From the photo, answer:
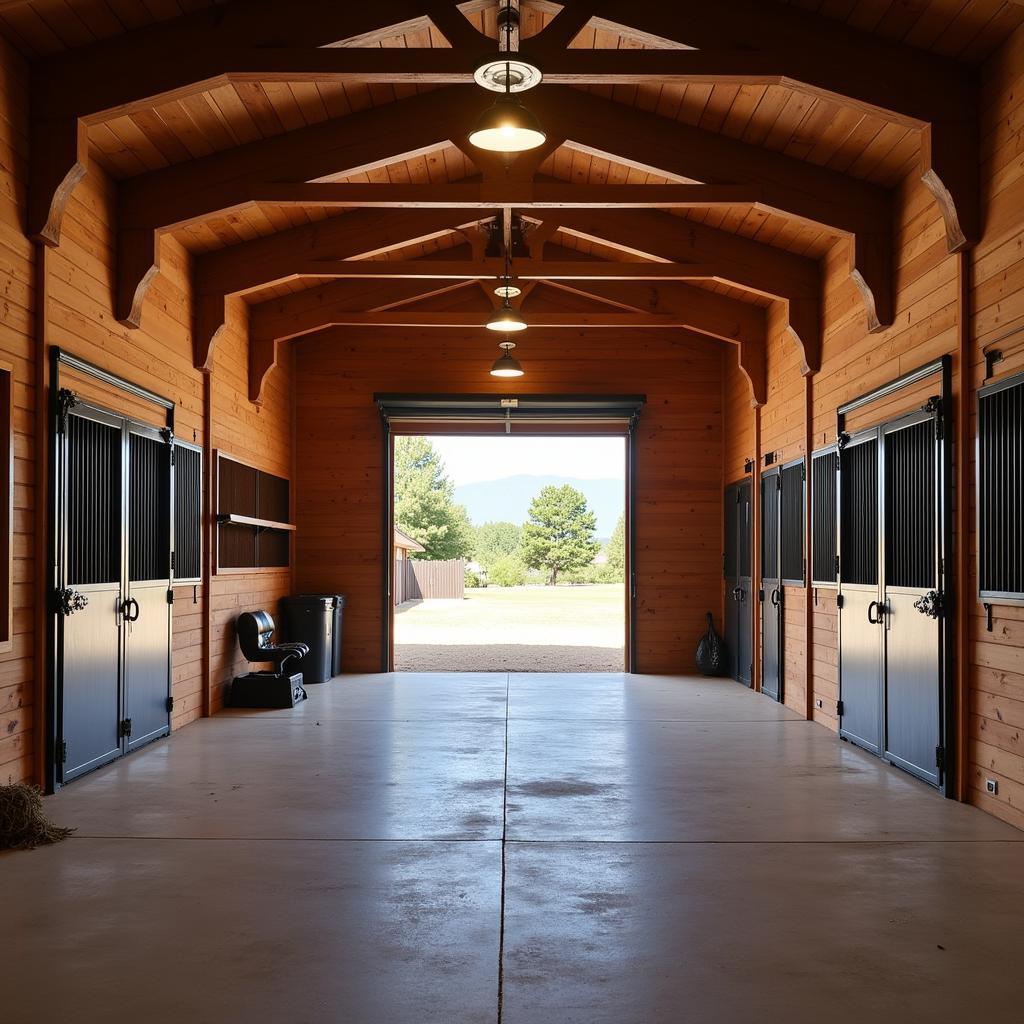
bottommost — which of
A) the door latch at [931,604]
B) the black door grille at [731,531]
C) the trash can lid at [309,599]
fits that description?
the trash can lid at [309,599]

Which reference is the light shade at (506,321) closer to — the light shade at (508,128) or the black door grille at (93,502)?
the black door grille at (93,502)

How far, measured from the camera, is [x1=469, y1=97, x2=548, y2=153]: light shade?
4203 mm

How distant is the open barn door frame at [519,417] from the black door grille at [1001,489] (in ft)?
18.9

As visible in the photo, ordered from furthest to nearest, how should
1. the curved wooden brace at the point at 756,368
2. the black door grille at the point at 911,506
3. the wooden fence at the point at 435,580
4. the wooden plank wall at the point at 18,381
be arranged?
1. the wooden fence at the point at 435,580
2. the curved wooden brace at the point at 756,368
3. the black door grille at the point at 911,506
4. the wooden plank wall at the point at 18,381

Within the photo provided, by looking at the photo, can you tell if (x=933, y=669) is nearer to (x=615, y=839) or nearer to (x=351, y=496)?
(x=615, y=839)

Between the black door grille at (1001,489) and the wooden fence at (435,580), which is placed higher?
the black door grille at (1001,489)

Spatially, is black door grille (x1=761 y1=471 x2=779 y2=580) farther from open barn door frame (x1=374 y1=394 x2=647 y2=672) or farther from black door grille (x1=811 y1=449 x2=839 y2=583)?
open barn door frame (x1=374 y1=394 x2=647 y2=672)

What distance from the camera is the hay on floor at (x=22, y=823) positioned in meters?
4.15

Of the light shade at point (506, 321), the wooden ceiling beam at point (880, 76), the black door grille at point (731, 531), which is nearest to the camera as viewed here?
the wooden ceiling beam at point (880, 76)

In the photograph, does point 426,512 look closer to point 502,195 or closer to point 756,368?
point 756,368

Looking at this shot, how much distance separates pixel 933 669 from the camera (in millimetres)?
5207

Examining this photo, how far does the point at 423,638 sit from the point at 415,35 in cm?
1119

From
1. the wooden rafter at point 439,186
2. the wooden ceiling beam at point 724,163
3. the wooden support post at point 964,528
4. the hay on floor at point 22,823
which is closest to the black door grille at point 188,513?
the wooden rafter at point 439,186

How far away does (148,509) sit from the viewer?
666 centimetres
